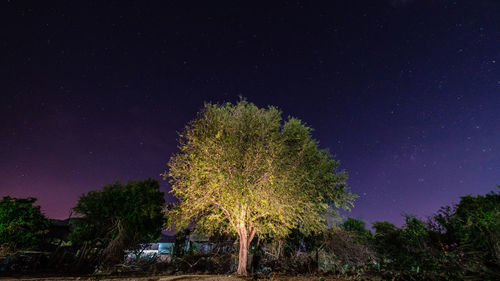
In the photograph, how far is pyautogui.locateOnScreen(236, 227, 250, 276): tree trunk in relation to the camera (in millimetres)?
14003

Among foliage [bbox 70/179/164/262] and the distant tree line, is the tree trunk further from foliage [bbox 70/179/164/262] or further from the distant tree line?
foliage [bbox 70/179/164/262]

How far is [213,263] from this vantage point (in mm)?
18172

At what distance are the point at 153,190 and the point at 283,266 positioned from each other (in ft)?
64.6

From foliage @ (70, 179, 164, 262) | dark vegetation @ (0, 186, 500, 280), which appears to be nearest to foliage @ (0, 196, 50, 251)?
dark vegetation @ (0, 186, 500, 280)

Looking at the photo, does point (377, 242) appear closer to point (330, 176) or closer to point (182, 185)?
point (330, 176)

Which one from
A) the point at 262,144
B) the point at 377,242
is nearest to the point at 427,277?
the point at 262,144

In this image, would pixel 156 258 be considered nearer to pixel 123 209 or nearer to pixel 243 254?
pixel 243 254

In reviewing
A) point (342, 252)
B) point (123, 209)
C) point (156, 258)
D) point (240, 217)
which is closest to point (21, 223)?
point (123, 209)

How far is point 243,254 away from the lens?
14.4 metres

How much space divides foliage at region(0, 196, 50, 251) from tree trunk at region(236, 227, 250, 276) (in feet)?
51.4

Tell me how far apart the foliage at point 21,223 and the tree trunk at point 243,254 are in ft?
51.4

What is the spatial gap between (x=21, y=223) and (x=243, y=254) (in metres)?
17.9

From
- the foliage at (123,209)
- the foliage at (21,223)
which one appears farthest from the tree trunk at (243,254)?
the foliage at (21,223)

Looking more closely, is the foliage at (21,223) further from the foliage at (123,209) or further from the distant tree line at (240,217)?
the foliage at (123,209)
